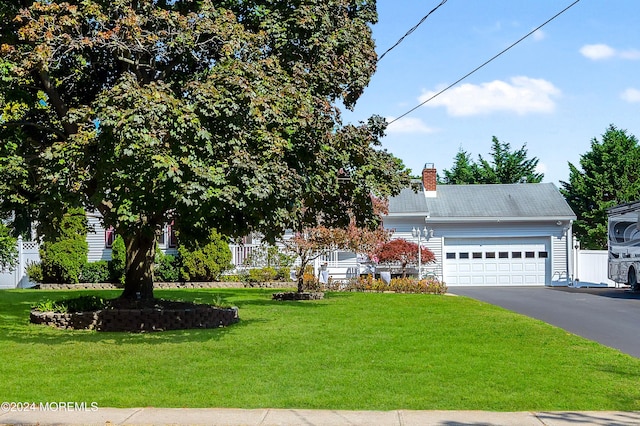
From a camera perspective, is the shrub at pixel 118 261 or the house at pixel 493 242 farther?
the house at pixel 493 242

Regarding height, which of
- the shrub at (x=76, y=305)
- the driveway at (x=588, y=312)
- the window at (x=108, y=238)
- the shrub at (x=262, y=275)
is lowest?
the driveway at (x=588, y=312)

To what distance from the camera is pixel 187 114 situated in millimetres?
11242

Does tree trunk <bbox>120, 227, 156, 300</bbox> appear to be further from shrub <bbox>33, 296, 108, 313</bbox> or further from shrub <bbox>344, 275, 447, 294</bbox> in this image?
shrub <bbox>344, 275, 447, 294</bbox>

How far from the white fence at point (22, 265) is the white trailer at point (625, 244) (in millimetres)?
25559

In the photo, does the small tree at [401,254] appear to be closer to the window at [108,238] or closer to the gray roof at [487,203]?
the gray roof at [487,203]

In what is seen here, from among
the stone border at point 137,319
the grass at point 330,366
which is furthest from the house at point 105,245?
the stone border at point 137,319

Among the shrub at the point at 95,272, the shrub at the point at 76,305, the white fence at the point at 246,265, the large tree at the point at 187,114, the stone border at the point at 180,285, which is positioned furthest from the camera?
the white fence at the point at 246,265

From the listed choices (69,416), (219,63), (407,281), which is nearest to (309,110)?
(219,63)

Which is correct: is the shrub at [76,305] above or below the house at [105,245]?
below

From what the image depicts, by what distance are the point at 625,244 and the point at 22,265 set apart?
2668 centimetres

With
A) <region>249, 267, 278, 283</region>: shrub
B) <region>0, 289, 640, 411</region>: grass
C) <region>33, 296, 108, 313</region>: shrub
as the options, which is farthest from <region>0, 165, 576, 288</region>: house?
<region>33, 296, 108, 313</region>: shrub

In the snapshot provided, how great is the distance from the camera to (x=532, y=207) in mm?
35781

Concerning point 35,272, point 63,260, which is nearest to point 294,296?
point 63,260

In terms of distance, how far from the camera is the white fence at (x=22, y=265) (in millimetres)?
31703
